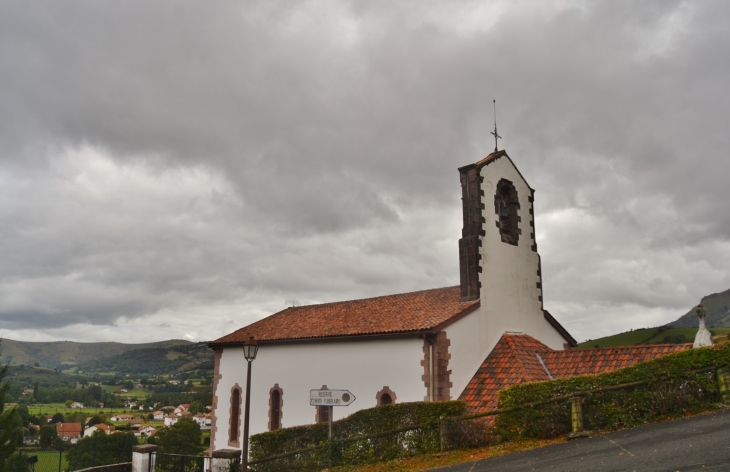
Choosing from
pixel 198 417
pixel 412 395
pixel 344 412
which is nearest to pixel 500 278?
pixel 412 395

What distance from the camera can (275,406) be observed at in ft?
69.4

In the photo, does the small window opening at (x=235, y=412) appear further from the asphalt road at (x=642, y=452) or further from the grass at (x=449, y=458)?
the asphalt road at (x=642, y=452)

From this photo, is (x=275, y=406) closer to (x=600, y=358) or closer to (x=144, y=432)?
(x=600, y=358)

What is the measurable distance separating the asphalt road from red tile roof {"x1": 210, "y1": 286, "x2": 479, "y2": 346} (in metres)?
5.95

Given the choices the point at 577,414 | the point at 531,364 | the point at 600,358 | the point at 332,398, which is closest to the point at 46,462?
the point at 332,398

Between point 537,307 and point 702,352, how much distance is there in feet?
28.3

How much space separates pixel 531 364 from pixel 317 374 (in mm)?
7645

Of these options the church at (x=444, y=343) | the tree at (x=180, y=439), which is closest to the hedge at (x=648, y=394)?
the church at (x=444, y=343)

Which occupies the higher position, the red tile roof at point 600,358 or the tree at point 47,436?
the red tile roof at point 600,358

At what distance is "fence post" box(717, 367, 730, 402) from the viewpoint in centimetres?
1228

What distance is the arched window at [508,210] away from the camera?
20281 millimetres

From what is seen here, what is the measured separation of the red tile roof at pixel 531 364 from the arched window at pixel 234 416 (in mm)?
10578

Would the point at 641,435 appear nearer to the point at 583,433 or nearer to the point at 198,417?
the point at 583,433

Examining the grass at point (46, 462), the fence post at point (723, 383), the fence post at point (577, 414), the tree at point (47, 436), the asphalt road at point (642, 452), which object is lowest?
the tree at point (47, 436)
